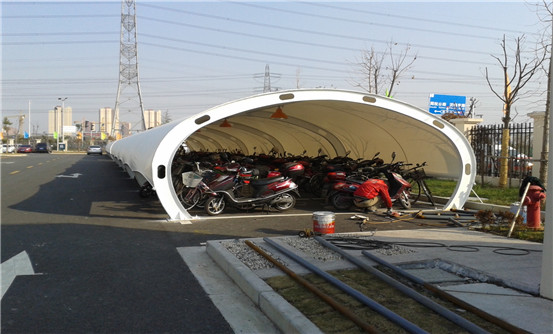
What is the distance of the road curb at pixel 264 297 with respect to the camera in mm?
3813

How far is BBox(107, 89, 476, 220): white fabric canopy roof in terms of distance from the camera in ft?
30.8

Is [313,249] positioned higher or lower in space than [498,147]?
lower

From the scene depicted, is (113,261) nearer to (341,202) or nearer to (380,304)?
(380,304)

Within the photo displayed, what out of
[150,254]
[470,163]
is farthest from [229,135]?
[150,254]

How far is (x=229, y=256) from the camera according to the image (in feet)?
19.7

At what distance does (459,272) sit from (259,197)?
5861mm

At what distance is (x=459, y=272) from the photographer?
18.1ft

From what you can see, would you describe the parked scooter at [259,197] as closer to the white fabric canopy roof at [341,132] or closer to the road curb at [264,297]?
the white fabric canopy roof at [341,132]

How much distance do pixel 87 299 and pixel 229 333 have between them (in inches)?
69.2

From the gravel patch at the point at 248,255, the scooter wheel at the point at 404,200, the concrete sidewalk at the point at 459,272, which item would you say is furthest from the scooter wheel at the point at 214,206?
the scooter wheel at the point at 404,200

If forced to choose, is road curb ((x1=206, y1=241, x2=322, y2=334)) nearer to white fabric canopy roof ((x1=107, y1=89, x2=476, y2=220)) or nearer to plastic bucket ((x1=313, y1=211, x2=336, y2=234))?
plastic bucket ((x1=313, y1=211, x2=336, y2=234))

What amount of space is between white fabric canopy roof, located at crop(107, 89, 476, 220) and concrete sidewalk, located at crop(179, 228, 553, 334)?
3017 millimetres

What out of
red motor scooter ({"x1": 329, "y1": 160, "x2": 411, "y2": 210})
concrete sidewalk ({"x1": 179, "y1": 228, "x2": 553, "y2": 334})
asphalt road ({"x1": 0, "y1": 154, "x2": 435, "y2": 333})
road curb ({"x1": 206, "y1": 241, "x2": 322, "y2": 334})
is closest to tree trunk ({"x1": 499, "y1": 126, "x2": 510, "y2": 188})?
red motor scooter ({"x1": 329, "y1": 160, "x2": 411, "y2": 210})

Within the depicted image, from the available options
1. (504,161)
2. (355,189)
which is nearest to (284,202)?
(355,189)
